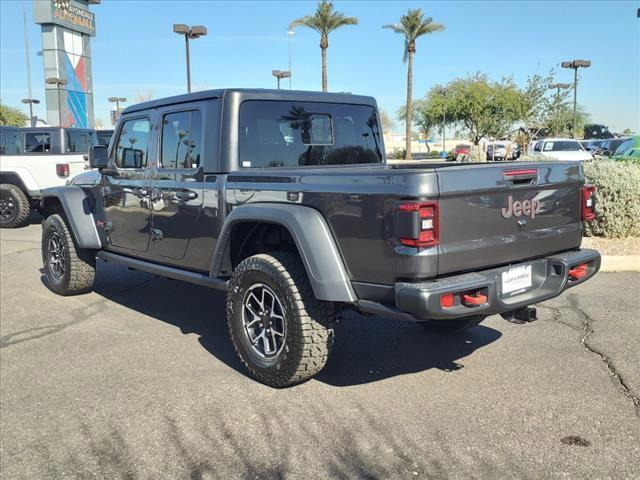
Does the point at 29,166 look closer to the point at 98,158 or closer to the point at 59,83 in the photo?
the point at 98,158

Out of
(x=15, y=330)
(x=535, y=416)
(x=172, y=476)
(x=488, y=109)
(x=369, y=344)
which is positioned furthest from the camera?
(x=488, y=109)

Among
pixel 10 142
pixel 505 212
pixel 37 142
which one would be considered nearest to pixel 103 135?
pixel 37 142

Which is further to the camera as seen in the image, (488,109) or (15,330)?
(488,109)

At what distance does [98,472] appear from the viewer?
9.50 ft

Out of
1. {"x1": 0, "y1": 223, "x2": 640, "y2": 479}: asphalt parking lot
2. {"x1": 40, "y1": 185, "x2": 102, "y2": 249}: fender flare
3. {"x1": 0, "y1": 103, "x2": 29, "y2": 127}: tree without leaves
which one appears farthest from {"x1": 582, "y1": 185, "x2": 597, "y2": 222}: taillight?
{"x1": 0, "y1": 103, "x2": 29, "y2": 127}: tree without leaves

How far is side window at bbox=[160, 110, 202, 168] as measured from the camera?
447 cm

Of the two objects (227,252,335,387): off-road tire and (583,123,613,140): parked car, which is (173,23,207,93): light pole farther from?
(583,123,613,140): parked car

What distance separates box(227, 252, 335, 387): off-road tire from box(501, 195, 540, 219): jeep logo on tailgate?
1.20 m

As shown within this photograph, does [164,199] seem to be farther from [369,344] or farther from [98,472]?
[98,472]

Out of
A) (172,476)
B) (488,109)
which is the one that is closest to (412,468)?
(172,476)

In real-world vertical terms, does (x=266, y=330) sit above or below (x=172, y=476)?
above

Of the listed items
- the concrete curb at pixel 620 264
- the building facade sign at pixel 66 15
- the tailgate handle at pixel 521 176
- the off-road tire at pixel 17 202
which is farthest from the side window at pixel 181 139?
the building facade sign at pixel 66 15

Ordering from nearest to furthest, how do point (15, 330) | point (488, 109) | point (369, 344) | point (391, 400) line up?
point (391, 400) < point (369, 344) < point (15, 330) < point (488, 109)

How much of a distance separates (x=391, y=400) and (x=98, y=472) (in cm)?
170
